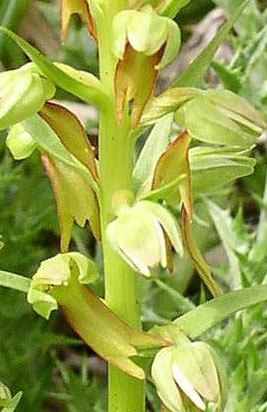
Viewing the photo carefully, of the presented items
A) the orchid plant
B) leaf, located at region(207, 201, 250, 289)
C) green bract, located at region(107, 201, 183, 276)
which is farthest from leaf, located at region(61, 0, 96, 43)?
leaf, located at region(207, 201, 250, 289)

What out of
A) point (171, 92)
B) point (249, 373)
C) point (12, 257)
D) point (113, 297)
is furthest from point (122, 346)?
point (12, 257)

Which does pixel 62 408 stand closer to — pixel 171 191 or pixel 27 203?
pixel 27 203

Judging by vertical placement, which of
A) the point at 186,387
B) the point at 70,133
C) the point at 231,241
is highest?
the point at 70,133

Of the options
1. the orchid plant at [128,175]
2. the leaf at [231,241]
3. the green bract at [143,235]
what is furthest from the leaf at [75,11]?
the leaf at [231,241]

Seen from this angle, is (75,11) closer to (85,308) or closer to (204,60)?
(204,60)

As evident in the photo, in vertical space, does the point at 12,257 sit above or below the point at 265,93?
below

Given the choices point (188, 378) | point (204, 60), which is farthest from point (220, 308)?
point (204, 60)
